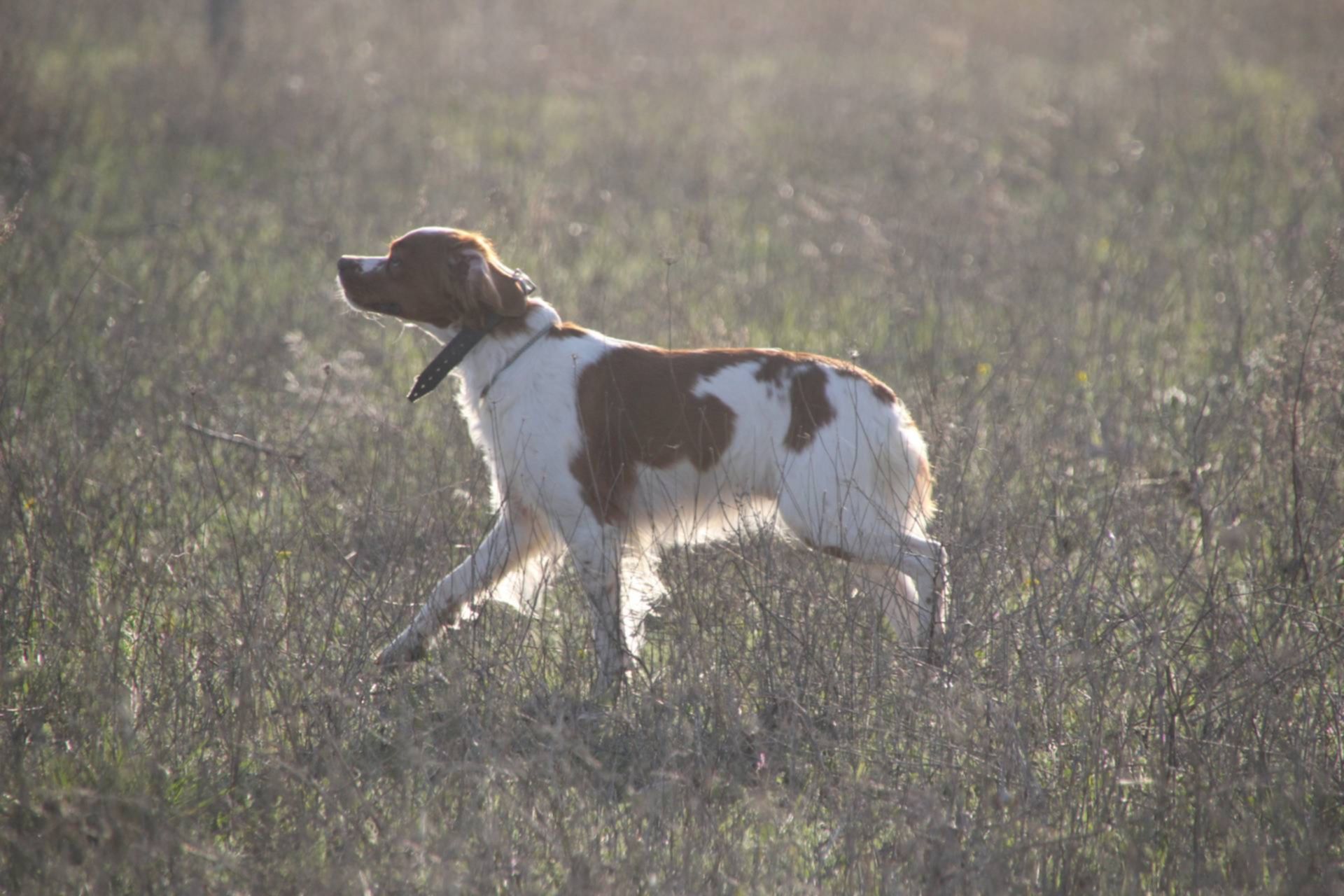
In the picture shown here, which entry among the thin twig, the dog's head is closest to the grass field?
the thin twig

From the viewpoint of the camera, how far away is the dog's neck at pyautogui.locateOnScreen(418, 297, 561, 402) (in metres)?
3.68

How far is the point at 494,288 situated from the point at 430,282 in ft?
0.76

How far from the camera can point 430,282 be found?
12.1ft

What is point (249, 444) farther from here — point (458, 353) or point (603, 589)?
point (603, 589)

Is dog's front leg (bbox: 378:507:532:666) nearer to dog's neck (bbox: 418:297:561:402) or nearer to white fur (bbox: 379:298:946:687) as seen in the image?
white fur (bbox: 379:298:946:687)

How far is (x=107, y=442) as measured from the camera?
4.54 metres

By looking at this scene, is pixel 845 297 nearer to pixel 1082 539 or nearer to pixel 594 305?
pixel 594 305

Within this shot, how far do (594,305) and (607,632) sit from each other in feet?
10.2

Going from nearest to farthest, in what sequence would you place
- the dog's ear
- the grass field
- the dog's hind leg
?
1. the grass field
2. the dog's hind leg
3. the dog's ear

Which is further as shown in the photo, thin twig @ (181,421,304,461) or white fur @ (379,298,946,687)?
thin twig @ (181,421,304,461)

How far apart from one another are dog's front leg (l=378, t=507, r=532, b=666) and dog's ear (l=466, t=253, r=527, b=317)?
1.96 ft

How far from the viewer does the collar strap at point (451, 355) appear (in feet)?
11.8

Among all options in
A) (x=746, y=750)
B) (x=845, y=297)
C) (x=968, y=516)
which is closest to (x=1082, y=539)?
(x=968, y=516)

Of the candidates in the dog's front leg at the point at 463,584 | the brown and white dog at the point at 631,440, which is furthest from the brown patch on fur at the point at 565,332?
the dog's front leg at the point at 463,584
